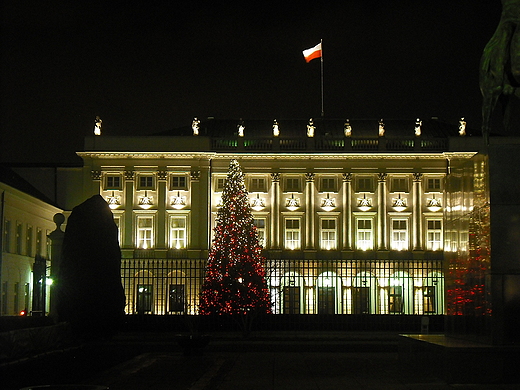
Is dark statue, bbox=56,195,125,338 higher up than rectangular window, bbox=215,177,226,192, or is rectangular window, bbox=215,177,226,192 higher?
rectangular window, bbox=215,177,226,192

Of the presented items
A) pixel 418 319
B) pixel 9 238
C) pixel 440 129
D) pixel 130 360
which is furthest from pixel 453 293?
pixel 440 129

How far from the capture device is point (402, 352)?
66.0 feet

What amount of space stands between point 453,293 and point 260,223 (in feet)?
150

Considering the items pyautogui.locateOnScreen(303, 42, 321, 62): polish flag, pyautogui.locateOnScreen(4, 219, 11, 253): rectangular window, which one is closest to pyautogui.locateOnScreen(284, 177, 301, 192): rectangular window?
pyautogui.locateOnScreen(303, 42, 321, 62): polish flag

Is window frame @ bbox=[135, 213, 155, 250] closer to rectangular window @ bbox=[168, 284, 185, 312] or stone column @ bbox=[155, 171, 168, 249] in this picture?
stone column @ bbox=[155, 171, 168, 249]

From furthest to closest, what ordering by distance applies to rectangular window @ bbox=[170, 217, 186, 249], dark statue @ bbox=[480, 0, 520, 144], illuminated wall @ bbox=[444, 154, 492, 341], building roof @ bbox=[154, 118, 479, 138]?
building roof @ bbox=[154, 118, 479, 138], rectangular window @ bbox=[170, 217, 186, 249], illuminated wall @ bbox=[444, 154, 492, 341], dark statue @ bbox=[480, 0, 520, 144]

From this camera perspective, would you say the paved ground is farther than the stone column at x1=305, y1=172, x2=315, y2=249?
No

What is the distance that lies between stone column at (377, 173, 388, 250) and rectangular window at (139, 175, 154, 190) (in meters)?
16.3

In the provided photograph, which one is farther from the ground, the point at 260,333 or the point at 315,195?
the point at 315,195

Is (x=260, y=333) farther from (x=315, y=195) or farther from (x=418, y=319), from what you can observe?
(x=315, y=195)

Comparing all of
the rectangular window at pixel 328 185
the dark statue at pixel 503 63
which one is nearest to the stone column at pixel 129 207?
the rectangular window at pixel 328 185

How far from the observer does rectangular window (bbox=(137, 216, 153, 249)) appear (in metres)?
62.5

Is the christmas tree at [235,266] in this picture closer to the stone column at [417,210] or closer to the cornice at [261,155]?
the cornice at [261,155]

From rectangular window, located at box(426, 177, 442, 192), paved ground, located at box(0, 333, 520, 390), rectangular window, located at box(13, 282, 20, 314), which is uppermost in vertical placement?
rectangular window, located at box(426, 177, 442, 192)
